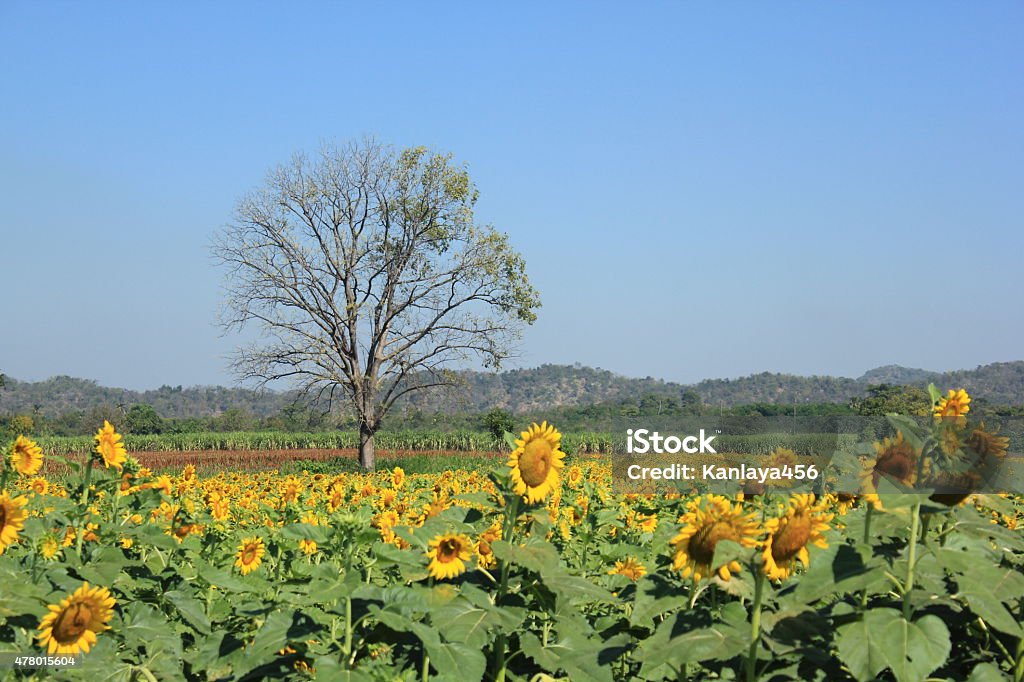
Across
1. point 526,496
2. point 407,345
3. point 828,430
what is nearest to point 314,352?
point 407,345

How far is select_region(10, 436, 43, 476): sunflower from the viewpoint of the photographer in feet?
14.0

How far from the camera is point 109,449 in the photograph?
182 inches

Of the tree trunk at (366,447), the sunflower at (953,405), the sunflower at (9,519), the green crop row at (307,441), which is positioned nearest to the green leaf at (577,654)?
the sunflower at (953,405)

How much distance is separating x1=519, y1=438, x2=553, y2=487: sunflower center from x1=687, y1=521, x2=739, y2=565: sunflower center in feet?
2.44

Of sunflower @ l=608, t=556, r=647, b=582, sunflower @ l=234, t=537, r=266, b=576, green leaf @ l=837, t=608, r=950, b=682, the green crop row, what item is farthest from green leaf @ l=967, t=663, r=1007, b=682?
the green crop row

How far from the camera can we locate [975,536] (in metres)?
2.56

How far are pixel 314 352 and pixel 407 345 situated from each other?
11.6 ft

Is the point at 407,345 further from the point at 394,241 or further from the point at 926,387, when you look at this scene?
the point at 926,387

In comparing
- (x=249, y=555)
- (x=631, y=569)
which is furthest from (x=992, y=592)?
(x=249, y=555)

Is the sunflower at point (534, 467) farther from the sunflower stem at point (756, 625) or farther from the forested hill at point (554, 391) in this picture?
the forested hill at point (554, 391)

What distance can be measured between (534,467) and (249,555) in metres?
2.57

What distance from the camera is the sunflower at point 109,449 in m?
4.57

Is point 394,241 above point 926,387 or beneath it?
above

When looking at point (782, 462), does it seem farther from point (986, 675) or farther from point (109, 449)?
point (109, 449)
